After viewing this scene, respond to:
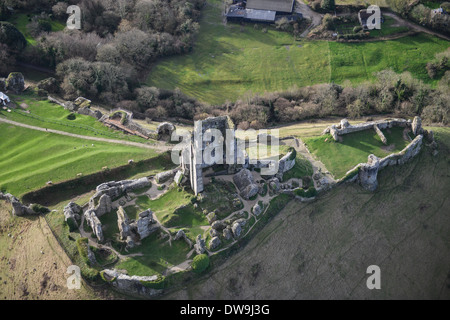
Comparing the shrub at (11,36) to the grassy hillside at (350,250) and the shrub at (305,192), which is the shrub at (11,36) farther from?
the shrub at (305,192)

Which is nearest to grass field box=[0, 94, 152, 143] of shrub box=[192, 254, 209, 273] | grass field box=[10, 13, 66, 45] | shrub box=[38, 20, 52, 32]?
grass field box=[10, 13, 66, 45]

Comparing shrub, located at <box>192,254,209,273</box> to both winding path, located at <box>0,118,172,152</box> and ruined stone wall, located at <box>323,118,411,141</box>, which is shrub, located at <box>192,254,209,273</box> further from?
ruined stone wall, located at <box>323,118,411,141</box>

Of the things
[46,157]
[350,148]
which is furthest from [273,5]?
[46,157]

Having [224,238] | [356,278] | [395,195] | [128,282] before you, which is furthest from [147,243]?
[395,195]

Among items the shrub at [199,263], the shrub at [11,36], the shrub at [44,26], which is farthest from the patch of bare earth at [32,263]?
the shrub at [44,26]

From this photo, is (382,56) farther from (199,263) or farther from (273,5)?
(199,263)

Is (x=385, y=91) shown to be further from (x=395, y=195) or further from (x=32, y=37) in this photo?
(x=32, y=37)
